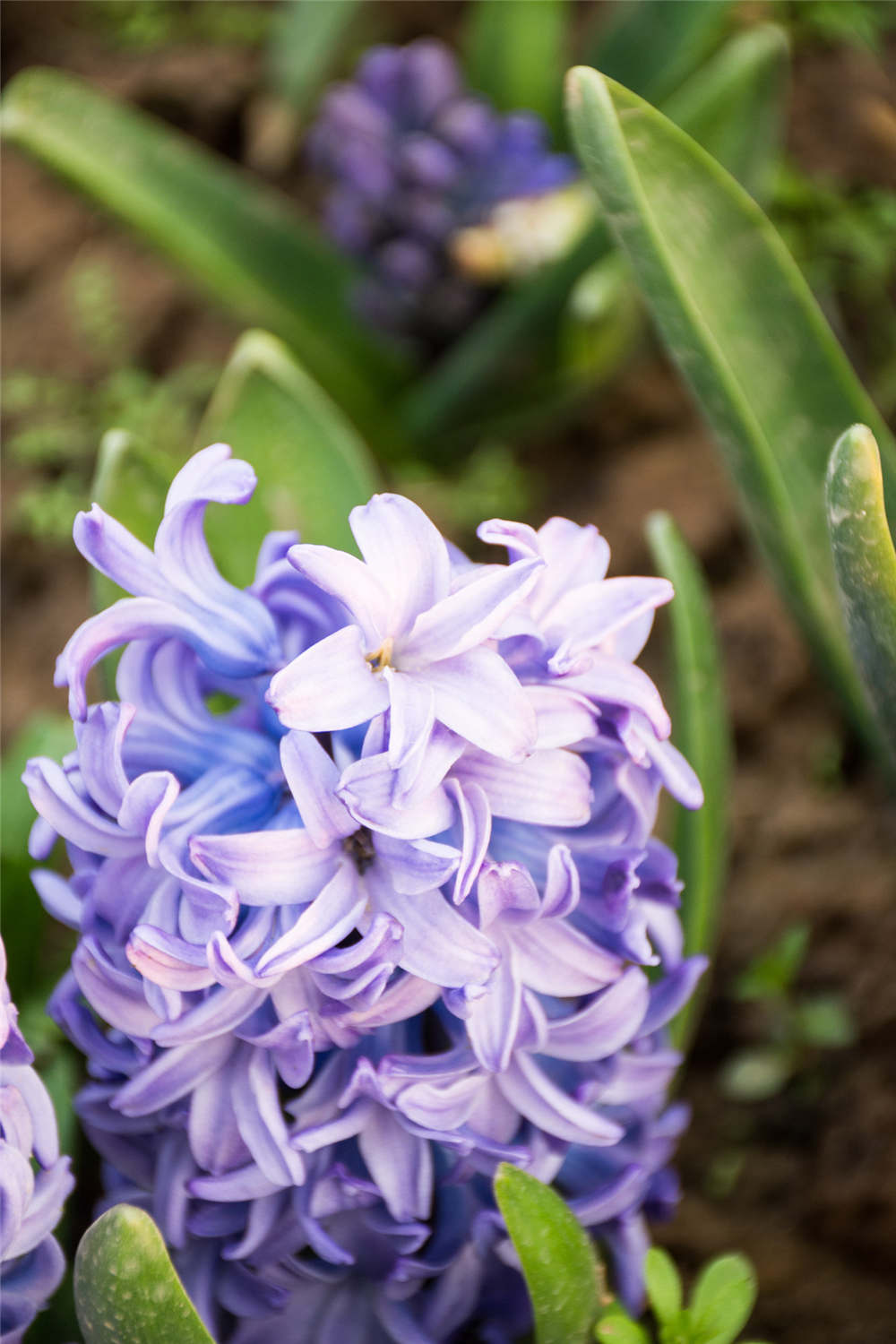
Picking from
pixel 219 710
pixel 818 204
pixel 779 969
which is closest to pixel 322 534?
pixel 219 710

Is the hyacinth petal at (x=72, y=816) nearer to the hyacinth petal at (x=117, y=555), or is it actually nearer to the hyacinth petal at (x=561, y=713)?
the hyacinth petal at (x=117, y=555)

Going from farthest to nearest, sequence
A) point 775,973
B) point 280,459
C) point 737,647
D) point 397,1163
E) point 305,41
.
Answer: point 305,41 → point 737,647 → point 775,973 → point 280,459 → point 397,1163

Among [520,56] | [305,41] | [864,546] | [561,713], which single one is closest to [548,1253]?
[561,713]

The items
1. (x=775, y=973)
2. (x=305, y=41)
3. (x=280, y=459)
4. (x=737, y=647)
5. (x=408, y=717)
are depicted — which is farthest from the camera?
(x=305, y=41)

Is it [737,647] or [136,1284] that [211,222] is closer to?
[737,647]

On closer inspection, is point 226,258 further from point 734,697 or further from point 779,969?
point 779,969

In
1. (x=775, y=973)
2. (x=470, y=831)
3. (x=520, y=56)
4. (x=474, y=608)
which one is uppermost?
(x=520, y=56)

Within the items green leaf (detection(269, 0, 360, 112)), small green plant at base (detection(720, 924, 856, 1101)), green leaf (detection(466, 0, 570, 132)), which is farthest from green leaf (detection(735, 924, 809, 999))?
green leaf (detection(269, 0, 360, 112))
